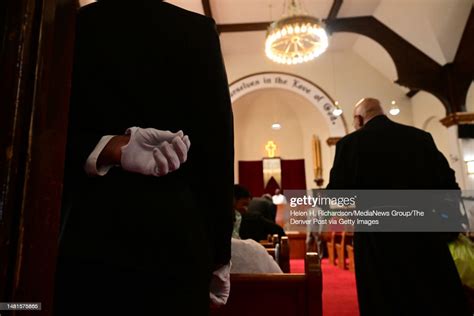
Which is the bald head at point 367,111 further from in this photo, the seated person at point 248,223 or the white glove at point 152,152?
the white glove at point 152,152

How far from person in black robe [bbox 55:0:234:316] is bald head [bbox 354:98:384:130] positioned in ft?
5.24

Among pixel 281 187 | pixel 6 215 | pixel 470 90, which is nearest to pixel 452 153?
pixel 470 90

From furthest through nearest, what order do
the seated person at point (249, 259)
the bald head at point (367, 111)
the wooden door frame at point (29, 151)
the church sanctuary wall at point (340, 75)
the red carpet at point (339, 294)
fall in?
the church sanctuary wall at point (340, 75), the red carpet at point (339, 294), the bald head at point (367, 111), the seated person at point (249, 259), the wooden door frame at point (29, 151)

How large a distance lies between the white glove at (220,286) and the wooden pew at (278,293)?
414 mm

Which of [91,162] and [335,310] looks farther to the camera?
[335,310]

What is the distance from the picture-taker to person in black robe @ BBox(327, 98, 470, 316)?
1.62m

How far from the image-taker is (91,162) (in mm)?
558

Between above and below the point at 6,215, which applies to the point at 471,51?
above

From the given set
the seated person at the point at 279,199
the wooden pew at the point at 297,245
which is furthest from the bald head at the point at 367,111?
the seated person at the point at 279,199

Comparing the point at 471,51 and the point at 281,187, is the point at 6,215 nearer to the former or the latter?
the point at 471,51

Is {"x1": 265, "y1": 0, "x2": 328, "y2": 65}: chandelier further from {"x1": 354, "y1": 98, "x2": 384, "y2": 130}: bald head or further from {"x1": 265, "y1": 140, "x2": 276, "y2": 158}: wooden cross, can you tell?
{"x1": 265, "y1": 140, "x2": 276, "y2": 158}: wooden cross

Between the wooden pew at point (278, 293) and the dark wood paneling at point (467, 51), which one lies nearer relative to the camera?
the wooden pew at point (278, 293)

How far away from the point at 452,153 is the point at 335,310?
470 cm

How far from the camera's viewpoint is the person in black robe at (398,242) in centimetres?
162
